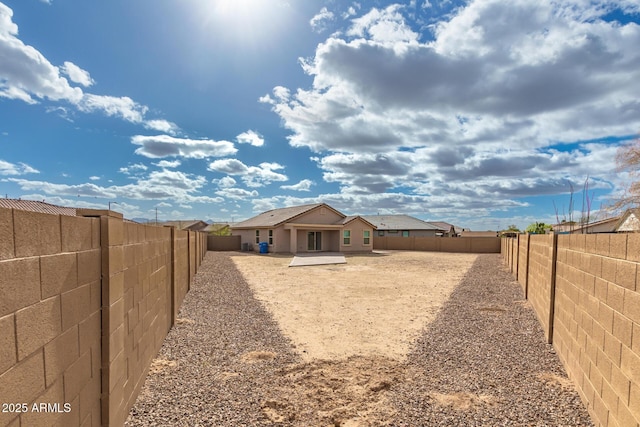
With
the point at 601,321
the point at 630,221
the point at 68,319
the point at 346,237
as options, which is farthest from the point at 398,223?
the point at 68,319

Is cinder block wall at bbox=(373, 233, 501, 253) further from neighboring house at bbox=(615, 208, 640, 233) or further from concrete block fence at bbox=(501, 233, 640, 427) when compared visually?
concrete block fence at bbox=(501, 233, 640, 427)

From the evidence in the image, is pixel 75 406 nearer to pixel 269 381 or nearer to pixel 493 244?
pixel 269 381

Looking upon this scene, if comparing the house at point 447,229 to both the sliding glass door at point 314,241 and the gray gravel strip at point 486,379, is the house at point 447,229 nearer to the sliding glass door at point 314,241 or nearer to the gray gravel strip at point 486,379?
the sliding glass door at point 314,241

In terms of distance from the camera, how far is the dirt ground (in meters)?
6.92

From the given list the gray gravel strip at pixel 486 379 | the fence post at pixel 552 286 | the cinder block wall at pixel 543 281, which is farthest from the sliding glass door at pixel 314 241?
the fence post at pixel 552 286

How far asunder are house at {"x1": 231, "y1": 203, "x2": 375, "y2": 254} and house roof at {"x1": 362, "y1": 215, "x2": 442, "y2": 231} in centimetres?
1726

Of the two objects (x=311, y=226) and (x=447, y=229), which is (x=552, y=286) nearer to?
(x=311, y=226)

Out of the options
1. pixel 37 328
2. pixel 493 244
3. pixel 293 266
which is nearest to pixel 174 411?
pixel 37 328

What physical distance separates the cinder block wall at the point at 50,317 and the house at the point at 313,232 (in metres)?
28.1

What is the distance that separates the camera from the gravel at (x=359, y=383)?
4207 mm

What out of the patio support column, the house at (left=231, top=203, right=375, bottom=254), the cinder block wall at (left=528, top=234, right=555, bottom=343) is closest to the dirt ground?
the cinder block wall at (left=528, top=234, right=555, bottom=343)

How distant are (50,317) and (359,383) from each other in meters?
3.98

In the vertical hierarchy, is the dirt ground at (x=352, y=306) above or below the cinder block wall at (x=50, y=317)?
below

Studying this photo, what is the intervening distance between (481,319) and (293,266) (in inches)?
539
